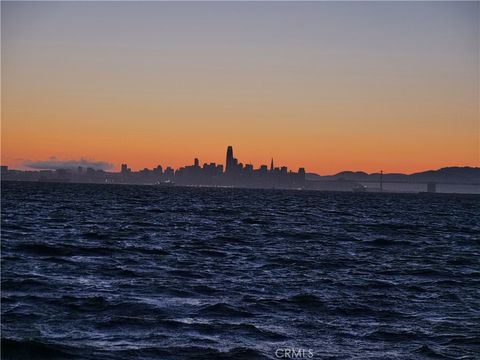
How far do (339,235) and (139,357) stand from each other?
3419 cm

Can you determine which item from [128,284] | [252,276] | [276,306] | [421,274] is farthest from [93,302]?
[421,274]

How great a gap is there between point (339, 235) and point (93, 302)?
1185 inches

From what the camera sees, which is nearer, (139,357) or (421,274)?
(139,357)

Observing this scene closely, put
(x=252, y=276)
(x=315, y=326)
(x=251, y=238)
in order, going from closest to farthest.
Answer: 1. (x=315, y=326)
2. (x=252, y=276)
3. (x=251, y=238)

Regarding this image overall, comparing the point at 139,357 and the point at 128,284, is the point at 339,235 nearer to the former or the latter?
the point at 128,284

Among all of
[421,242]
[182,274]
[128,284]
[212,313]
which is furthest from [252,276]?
[421,242]

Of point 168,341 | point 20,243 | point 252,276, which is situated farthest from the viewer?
point 20,243

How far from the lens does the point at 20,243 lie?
32.7 metres

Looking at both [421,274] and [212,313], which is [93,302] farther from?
[421,274]

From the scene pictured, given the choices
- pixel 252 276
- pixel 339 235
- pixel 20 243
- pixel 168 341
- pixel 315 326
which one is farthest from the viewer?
pixel 339 235

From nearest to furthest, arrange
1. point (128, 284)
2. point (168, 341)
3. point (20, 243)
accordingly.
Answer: point (168, 341) < point (128, 284) < point (20, 243)

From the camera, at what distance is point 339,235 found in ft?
153

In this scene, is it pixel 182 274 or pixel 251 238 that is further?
pixel 251 238

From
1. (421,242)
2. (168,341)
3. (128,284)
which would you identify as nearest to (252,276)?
(128,284)
